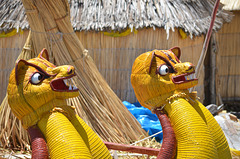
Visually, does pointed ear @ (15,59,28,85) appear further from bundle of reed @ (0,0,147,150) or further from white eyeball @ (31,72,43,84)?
bundle of reed @ (0,0,147,150)

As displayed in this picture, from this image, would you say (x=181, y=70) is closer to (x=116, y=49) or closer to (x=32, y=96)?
(x=32, y=96)

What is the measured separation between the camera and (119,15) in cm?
536

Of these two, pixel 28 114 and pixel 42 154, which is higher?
pixel 28 114

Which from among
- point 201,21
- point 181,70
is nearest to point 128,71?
point 201,21

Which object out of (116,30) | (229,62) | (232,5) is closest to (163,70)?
(116,30)

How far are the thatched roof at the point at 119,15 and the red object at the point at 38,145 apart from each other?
3.45 m

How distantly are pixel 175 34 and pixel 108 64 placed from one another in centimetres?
120

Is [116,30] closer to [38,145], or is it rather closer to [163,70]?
[163,70]

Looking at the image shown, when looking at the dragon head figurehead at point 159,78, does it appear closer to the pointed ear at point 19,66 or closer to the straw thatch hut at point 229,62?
the pointed ear at point 19,66

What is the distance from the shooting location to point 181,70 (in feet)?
6.99

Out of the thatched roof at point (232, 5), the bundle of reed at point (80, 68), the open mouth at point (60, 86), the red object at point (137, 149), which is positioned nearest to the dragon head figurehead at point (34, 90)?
the open mouth at point (60, 86)

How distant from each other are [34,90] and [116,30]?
11.4 ft

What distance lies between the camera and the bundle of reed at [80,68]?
11.3 feet

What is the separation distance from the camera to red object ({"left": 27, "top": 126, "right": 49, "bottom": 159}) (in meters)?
1.88
